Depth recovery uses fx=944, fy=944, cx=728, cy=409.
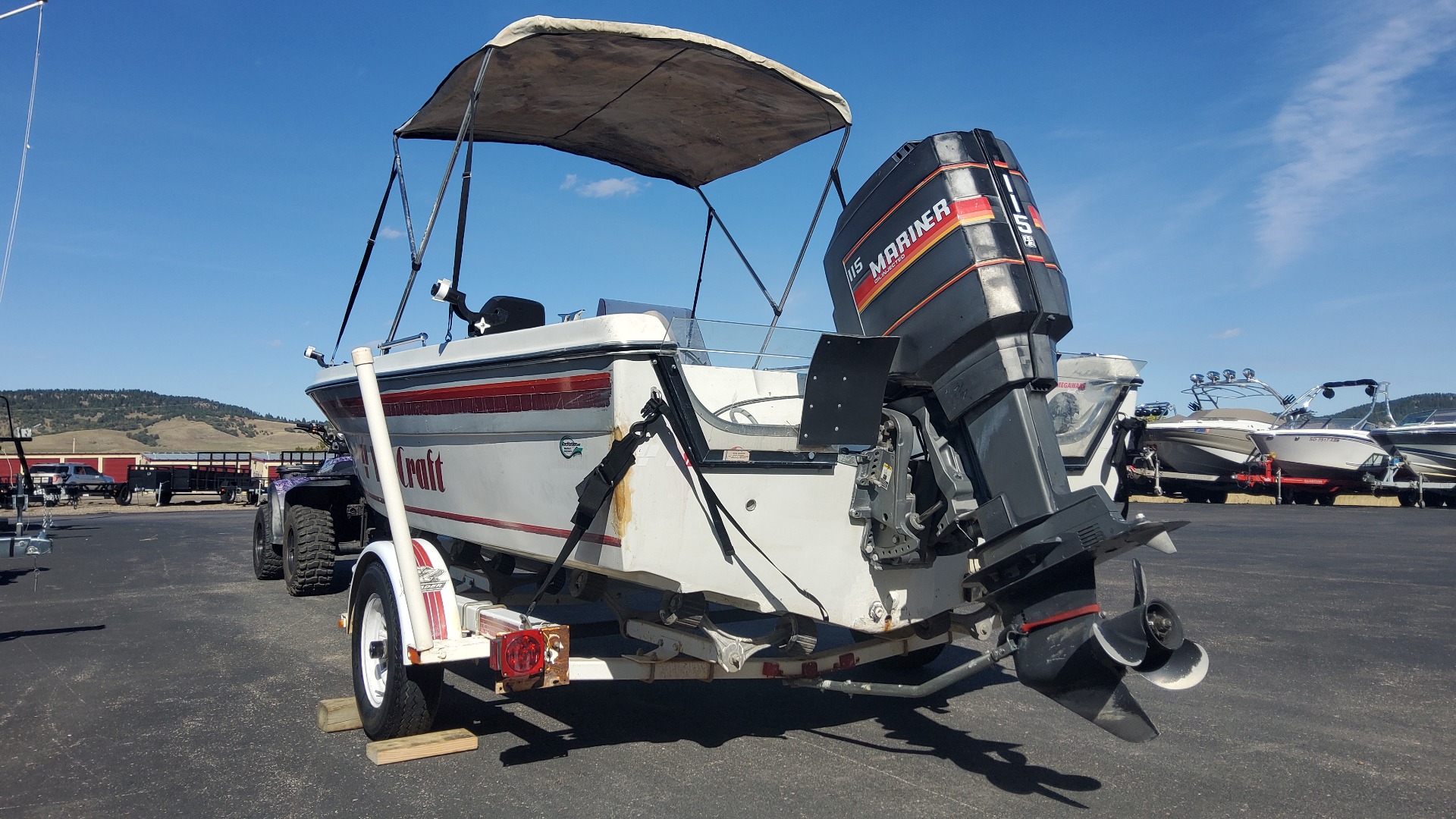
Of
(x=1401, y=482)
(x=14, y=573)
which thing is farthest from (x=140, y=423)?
(x=1401, y=482)

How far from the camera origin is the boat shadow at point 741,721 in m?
4.27

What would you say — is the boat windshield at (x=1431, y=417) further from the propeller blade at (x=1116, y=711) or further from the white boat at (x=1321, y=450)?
the propeller blade at (x=1116, y=711)

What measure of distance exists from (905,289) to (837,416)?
664mm

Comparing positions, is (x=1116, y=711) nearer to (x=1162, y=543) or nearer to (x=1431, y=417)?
(x=1162, y=543)

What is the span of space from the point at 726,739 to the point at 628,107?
13.2 feet

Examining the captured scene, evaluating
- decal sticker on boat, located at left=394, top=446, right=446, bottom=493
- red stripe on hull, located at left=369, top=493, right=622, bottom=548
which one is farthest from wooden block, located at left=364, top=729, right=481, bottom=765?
decal sticker on boat, located at left=394, top=446, right=446, bottom=493

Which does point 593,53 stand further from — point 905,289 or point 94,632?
point 94,632

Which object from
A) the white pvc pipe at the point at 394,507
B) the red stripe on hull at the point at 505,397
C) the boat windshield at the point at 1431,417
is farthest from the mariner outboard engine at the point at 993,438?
the boat windshield at the point at 1431,417

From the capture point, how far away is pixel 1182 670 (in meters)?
3.21

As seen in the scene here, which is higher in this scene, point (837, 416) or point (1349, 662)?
point (837, 416)

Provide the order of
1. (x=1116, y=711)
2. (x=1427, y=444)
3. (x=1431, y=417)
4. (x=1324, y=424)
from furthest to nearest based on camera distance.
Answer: (x=1324, y=424)
(x=1431, y=417)
(x=1427, y=444)
(x=1116, y=711)

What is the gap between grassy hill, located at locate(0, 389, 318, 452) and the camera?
74.0 metres

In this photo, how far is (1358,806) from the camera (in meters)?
3.69

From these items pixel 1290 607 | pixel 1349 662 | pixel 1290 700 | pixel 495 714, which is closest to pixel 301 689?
pixel 495 714
